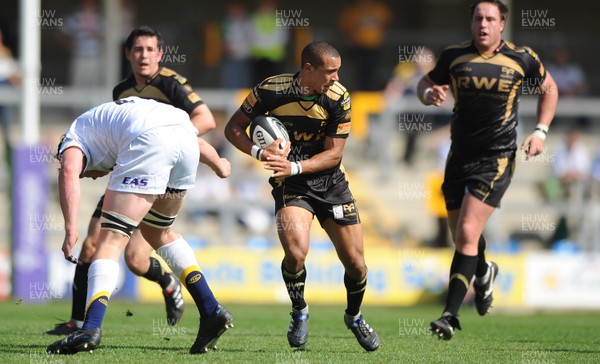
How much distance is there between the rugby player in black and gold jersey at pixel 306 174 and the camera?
7.74m

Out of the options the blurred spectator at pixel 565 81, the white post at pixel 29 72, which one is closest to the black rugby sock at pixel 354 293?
the white post at pixel 29 72

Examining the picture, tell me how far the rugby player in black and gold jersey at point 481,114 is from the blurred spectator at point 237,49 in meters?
11.9

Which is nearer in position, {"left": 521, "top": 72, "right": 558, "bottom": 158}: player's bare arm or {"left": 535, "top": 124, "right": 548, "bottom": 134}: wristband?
{"left": 521, "top": 72, "right": 558, "bottom": 158}: player's bare arm

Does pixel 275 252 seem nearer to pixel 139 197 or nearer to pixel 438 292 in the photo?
pixel 438 292

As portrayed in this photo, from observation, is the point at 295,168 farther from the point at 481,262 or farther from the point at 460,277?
the point at 481,262

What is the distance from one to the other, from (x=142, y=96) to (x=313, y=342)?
255 centimetres

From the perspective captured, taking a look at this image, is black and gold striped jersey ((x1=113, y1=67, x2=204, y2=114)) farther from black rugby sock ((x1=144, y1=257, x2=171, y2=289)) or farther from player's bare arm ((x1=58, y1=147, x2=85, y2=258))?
player's bare arm ((x1=58, y1=147, x2=85, y2=258))

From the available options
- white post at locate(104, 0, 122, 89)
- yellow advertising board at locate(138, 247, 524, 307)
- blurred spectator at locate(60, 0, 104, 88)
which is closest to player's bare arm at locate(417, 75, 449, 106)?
yellow advertising board at locate(138, 247, 524, 307)

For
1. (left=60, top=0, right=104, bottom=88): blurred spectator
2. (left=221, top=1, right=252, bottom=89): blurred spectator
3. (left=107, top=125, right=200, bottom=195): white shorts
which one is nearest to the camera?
(left=107, top=125, right=200, bottom=195): white shorts

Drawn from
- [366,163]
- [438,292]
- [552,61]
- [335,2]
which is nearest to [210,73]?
[335,2]

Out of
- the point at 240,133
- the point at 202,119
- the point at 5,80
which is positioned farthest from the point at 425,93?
the point at 5,80

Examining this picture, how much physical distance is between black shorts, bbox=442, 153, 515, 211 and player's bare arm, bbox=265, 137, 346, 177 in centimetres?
136

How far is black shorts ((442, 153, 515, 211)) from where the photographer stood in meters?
8.56

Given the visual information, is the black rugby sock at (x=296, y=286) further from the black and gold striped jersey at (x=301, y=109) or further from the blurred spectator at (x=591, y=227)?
the blurred spectator at (x=591, y=227)
